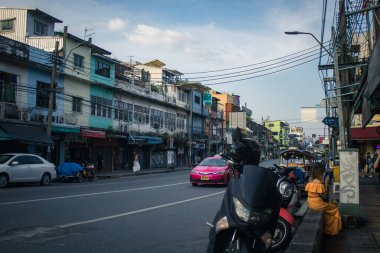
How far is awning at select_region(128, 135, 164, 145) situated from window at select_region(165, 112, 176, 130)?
15.6 ft

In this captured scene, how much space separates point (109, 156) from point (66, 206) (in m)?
27.0

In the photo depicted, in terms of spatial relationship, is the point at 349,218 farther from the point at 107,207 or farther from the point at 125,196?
the point at 125,196

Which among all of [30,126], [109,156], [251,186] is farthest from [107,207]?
[109,156]

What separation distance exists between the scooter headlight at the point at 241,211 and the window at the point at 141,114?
129 ft

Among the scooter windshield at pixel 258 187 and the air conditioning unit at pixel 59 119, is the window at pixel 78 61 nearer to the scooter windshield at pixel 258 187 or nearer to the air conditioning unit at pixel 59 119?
the air conditioning unit at pixel 59 119

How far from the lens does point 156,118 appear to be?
4803 centimetres

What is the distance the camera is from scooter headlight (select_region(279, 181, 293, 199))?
802 centimetres

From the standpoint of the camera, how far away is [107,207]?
11602mm

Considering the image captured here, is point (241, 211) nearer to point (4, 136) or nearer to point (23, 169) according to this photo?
point (23, 169)

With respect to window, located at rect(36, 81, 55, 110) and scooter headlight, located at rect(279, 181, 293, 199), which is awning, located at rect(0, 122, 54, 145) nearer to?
window, located at rect(36, 81, 55, 110)

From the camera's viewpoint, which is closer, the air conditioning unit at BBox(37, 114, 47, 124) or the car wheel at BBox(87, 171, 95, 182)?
the car wheel at BBox(87, 171, 95, 182)

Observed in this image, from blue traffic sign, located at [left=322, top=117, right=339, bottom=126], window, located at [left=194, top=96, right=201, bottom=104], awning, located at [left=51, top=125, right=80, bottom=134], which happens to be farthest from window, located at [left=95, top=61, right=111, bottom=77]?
window, located at [left=194, top=96, right=201, bottom=104]

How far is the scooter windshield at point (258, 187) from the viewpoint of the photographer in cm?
379

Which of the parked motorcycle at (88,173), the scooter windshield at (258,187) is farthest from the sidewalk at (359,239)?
Answer: the parked motorcycle at (88,173)
